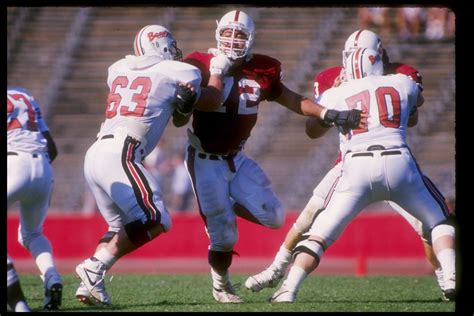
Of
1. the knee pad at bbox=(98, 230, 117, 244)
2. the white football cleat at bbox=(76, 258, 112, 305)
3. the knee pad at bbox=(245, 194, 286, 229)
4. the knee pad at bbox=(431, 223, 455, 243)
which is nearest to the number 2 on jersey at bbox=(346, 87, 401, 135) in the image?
the knee pad at bbox=(431, 223, 455, 243)

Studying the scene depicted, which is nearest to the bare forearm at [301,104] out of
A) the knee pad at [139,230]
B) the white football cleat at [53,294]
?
the knee pad at [139,230]

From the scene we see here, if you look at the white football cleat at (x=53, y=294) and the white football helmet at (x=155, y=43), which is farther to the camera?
the white football helmet at (x=155, y=43)

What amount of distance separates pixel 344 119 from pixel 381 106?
23 centimetres

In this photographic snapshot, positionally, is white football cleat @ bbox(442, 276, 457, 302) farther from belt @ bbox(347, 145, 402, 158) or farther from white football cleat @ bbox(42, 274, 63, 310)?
white football cleat @ bbox(42, 274, 63, 310)

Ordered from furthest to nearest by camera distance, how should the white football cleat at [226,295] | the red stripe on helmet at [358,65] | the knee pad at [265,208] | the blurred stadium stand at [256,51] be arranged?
the blurred stadium stand at [256,51] < the knee pad at [265,208] < the white football cleat at [226,295] < the red stripe on helmet at [358,65]

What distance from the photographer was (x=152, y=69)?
618cm

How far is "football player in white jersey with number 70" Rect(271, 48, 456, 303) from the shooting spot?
6090 mm

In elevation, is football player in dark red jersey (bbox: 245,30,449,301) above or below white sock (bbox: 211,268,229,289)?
above

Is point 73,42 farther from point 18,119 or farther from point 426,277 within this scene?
point 18,119

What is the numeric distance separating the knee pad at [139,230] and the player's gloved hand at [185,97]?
2.25 feet

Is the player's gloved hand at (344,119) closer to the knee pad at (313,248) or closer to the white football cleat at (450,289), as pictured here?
the knee pad at (313,248)

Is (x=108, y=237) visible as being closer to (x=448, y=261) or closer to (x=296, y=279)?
→ (x=296, y=279)

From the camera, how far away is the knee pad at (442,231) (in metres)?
6.11
